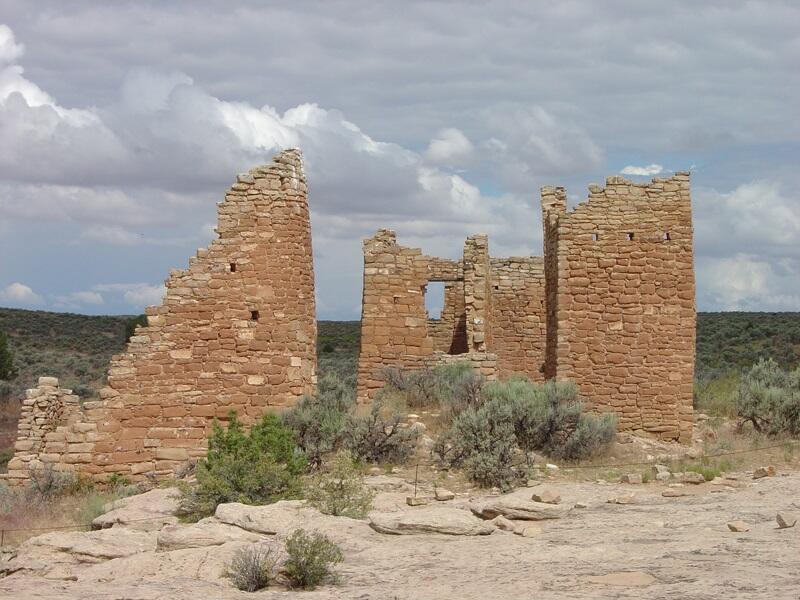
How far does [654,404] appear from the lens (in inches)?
641

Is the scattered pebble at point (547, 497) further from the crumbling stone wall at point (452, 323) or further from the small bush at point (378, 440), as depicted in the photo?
the crumbling stone wall at point (452, 323)

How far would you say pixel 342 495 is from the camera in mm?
10320

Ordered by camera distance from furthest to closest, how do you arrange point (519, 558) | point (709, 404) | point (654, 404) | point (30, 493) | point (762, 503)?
point (709, 404) < point (654, 404) < point (30, 493) < point (762, 503) < point (519, 558)

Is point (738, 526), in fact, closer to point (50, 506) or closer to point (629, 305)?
point (629, 305)

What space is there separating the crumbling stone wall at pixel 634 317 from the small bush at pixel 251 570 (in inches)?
347

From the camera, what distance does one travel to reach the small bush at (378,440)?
1334 cm

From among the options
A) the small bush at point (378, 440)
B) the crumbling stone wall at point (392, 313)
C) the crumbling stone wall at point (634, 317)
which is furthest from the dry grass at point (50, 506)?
the crumbling stone wall at point (634, 317)

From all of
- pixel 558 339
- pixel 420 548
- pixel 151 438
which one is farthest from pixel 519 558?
pixel 558 339

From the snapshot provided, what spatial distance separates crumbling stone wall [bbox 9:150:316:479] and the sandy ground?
14.4 feet

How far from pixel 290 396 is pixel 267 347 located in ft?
2.25

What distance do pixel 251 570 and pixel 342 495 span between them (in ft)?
8.18

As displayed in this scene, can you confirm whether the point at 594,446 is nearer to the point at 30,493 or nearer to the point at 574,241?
the point at 574,241

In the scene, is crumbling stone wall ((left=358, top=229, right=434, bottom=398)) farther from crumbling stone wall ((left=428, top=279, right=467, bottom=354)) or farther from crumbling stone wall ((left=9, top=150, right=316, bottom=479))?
crumbling stone wall ((left=428, top=279, right=467, bottom=354))

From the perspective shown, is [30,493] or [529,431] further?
[529,431]
